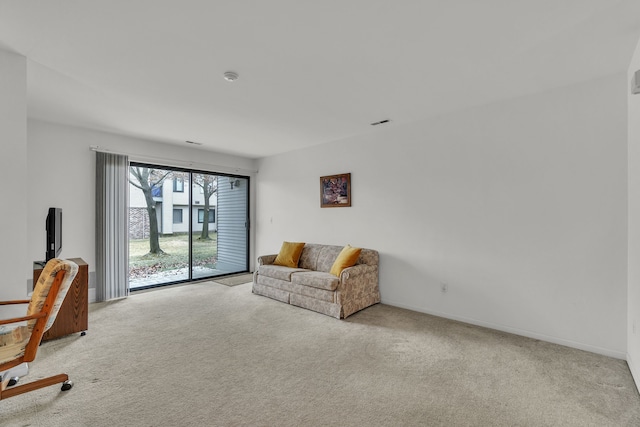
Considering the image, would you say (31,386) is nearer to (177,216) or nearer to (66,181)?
(66,181)

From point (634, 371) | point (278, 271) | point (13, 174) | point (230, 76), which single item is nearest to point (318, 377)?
point (278, 271)

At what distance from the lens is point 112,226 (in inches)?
175

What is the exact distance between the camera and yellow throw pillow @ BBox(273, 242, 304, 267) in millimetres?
4844

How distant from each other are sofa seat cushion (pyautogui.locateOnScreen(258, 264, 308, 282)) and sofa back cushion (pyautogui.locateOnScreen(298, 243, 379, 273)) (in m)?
0.28

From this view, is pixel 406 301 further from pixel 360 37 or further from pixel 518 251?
pixel 360 37

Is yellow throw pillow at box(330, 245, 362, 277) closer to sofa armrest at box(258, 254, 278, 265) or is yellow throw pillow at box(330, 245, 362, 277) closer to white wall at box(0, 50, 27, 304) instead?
sofa armrest at box(258, 254, 278, 265)

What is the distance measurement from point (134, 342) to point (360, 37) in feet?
11.3

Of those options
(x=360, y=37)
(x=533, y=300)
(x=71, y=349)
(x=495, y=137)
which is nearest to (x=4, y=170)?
(x=71, y=349)

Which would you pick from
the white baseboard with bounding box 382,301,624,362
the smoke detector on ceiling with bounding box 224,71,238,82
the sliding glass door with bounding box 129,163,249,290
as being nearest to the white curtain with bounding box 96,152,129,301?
the sliding glass door with bounding box 129,163,249,290

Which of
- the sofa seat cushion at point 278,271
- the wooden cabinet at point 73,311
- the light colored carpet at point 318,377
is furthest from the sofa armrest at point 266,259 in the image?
the wooden cabinet at point 73,311

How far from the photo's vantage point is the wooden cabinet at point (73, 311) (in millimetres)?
3023

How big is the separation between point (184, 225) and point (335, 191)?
2.97 metres

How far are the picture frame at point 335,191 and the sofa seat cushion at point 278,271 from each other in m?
1.21

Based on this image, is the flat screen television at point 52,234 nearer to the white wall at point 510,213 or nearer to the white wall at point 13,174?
the white wall at point 13,174
